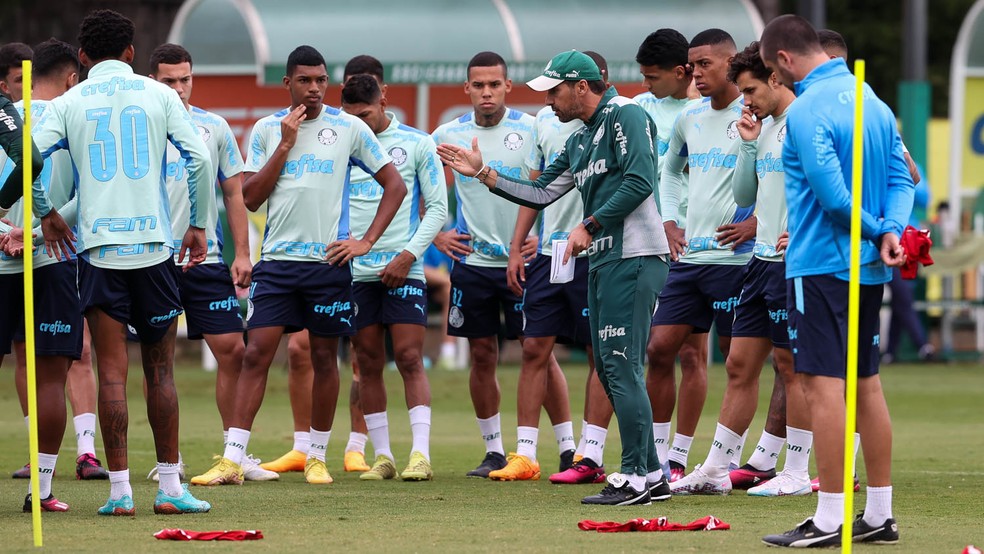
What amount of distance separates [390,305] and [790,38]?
4405mm

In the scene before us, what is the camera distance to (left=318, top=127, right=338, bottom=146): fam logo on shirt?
1014 centimetres

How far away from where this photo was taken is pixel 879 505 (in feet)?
23.2

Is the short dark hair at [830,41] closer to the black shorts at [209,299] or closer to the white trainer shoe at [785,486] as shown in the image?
the white trainer shoe at [785,486]

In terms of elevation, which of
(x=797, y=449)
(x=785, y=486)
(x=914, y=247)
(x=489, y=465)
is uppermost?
(x=914, y=247)

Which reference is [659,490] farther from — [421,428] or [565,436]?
[421,428]

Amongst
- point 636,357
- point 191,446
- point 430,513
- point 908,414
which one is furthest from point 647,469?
point 908,414

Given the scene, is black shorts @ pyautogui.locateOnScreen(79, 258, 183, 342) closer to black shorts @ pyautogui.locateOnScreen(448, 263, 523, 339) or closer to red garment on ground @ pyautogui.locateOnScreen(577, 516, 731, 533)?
red garment on ground @ pyautogui.locateOnScreen(577, 516, 731, 533)

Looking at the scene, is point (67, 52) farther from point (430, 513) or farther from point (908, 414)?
point (908, 414)

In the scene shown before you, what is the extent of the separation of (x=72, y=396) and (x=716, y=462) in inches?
160

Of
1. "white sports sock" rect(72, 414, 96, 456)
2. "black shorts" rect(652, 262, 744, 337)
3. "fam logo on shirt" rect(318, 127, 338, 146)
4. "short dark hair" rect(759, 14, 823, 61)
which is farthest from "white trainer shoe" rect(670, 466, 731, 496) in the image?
"white sports sock" rect(72, 414, 96, 456)

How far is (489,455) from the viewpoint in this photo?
422 inches

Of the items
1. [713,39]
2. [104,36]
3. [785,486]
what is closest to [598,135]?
[713,39]

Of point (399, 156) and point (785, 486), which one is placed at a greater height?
point (399, 156)

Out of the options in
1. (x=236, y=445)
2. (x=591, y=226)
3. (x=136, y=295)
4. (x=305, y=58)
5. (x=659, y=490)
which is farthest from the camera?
(x=305, y=58)
